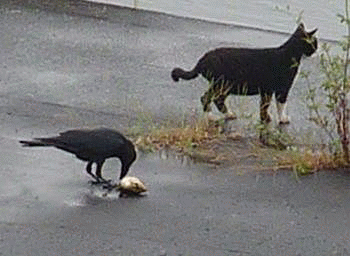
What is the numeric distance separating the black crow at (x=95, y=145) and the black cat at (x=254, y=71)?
55.7 inches

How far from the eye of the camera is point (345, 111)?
23.1 feet

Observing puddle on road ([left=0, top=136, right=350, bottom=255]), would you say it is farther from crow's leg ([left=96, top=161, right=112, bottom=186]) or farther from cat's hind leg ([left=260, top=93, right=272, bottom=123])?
cat's hind leg ([left=260, top=93, right=272, bottom=123])

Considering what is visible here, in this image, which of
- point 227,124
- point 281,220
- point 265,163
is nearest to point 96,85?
→ point 227,124

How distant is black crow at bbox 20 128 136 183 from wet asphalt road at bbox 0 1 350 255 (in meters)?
0.17

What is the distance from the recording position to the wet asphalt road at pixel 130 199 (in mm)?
5730

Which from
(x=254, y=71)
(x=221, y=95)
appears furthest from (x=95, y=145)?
(x=254, y=71)

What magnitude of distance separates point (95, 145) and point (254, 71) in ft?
5.68

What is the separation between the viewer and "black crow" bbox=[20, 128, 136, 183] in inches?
249

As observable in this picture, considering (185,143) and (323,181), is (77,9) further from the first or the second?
(323,181)

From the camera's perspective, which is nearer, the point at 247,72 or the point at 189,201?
the point at 189,201

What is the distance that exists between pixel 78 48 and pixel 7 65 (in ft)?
2.96

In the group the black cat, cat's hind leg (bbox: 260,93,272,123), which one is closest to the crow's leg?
the black cat

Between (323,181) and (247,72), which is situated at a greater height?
(247,72)

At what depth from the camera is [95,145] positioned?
633 centimetres
